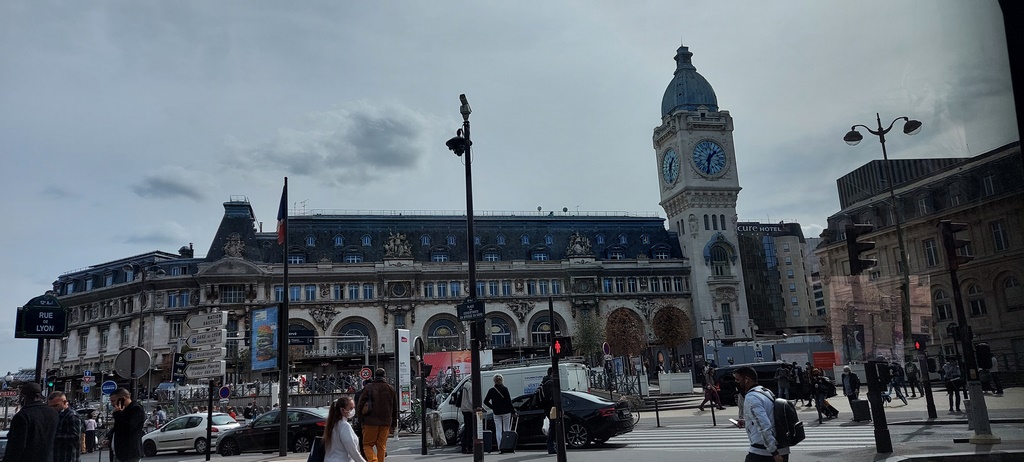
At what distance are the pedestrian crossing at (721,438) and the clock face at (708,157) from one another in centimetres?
5666

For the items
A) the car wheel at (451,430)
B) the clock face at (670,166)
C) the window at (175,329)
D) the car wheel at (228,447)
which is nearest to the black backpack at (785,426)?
the car wheel at (451,430)

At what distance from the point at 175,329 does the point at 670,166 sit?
5341 centimetres

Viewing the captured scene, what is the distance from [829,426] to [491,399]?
9.59m

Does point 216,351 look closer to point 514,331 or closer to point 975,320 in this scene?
point 975,320

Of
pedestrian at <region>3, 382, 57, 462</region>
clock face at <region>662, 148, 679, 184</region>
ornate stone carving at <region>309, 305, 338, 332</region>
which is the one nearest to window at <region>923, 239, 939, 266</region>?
pedestrian at <region>3, 382, 57, 462</region>

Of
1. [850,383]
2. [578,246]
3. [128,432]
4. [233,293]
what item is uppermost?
[578,246]

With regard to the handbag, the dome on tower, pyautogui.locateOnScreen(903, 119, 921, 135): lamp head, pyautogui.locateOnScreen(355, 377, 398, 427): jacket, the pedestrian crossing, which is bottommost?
the pedestrian crossing

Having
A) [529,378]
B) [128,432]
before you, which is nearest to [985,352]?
[128,432]

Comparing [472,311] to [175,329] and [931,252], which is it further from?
[175,329]

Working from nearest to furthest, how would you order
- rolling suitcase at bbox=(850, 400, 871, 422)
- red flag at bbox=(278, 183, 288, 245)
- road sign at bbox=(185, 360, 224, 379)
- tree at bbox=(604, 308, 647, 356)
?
road sign at bbox=(185, 360, 224, 379) < rolling suitcase at bbox=(850, 400, 871, 422) < red flag at bbox=(278, 183, 288, 245) < tree at bbox=(604, 308, 647, 356)

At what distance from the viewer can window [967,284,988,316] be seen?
2.25 m

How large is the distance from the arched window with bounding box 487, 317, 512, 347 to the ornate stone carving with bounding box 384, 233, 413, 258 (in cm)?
1091

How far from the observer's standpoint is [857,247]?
13.8ft

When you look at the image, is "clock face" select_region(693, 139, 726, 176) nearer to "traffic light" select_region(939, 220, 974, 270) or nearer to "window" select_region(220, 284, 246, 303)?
"window" select_region(220, 284, 246, 303)
